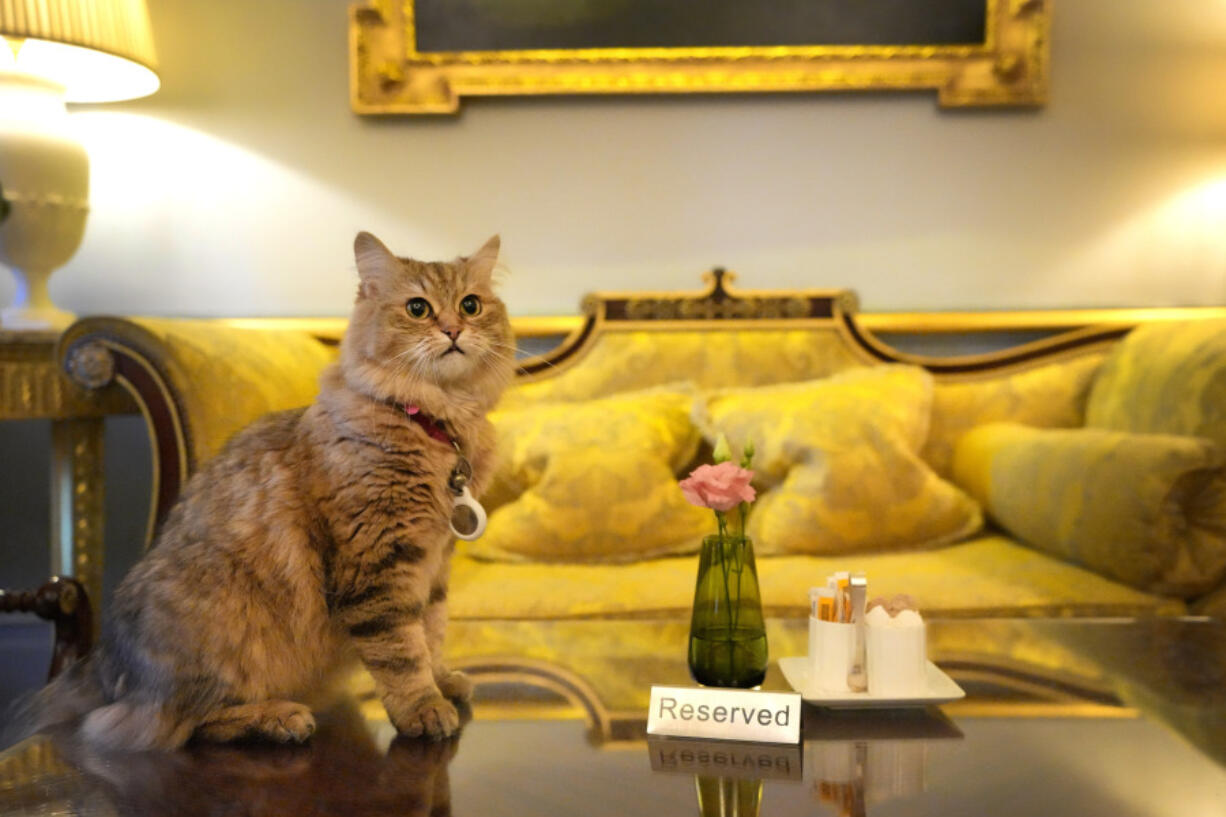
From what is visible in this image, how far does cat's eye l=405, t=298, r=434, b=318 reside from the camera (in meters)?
0.88

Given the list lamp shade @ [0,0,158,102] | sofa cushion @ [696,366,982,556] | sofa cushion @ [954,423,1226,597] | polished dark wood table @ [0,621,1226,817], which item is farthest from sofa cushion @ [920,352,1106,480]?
lamp shade @ [0,0,158,102]

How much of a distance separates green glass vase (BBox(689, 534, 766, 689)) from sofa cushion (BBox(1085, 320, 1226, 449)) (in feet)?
3.29

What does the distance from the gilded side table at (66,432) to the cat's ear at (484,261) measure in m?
1.05

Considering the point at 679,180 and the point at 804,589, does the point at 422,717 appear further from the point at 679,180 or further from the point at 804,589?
the point at 679,180

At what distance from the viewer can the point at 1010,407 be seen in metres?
1.98

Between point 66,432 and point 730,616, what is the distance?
1.49 metres

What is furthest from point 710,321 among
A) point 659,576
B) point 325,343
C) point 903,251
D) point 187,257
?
point 187,257

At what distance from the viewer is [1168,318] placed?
209 cm

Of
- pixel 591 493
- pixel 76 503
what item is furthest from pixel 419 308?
pixel 76 503

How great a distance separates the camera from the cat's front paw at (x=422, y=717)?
0.80 meters

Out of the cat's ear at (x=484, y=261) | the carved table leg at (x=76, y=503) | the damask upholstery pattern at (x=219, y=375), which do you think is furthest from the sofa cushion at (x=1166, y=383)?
the carved table leg at (x=76, y=503)

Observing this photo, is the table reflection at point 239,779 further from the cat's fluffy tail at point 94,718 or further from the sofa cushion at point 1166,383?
the sofa cushion at point 1166,383

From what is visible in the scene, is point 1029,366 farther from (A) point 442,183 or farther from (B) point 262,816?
(B) point 262,816

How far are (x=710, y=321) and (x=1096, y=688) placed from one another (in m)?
1.26
